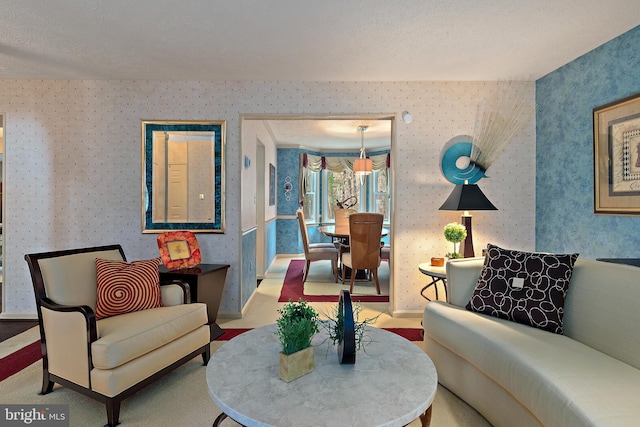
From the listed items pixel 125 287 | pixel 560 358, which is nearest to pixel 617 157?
pixel 560 358

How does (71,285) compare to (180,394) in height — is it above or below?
above

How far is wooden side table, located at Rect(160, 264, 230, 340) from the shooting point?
107 inches

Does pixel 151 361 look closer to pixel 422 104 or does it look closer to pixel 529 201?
pixel 422 104

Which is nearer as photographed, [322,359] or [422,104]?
[322,359]

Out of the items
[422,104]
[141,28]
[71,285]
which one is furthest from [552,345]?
[141,28]

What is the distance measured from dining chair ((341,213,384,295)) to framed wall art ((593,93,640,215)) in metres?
2.09

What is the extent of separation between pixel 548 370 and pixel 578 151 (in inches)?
86.7

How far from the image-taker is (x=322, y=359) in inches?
57.6

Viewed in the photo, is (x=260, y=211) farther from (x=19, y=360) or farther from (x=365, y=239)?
(x=19, y=360)

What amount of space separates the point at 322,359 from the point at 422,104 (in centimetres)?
271

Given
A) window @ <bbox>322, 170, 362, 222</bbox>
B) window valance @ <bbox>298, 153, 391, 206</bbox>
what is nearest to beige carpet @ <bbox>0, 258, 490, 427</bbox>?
window valance @ <bbox>298, 153, 391, 206</bbox>

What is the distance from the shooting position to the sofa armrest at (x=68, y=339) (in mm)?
1716

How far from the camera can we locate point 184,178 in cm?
331

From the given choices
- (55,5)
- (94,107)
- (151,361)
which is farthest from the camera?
(94,107)
